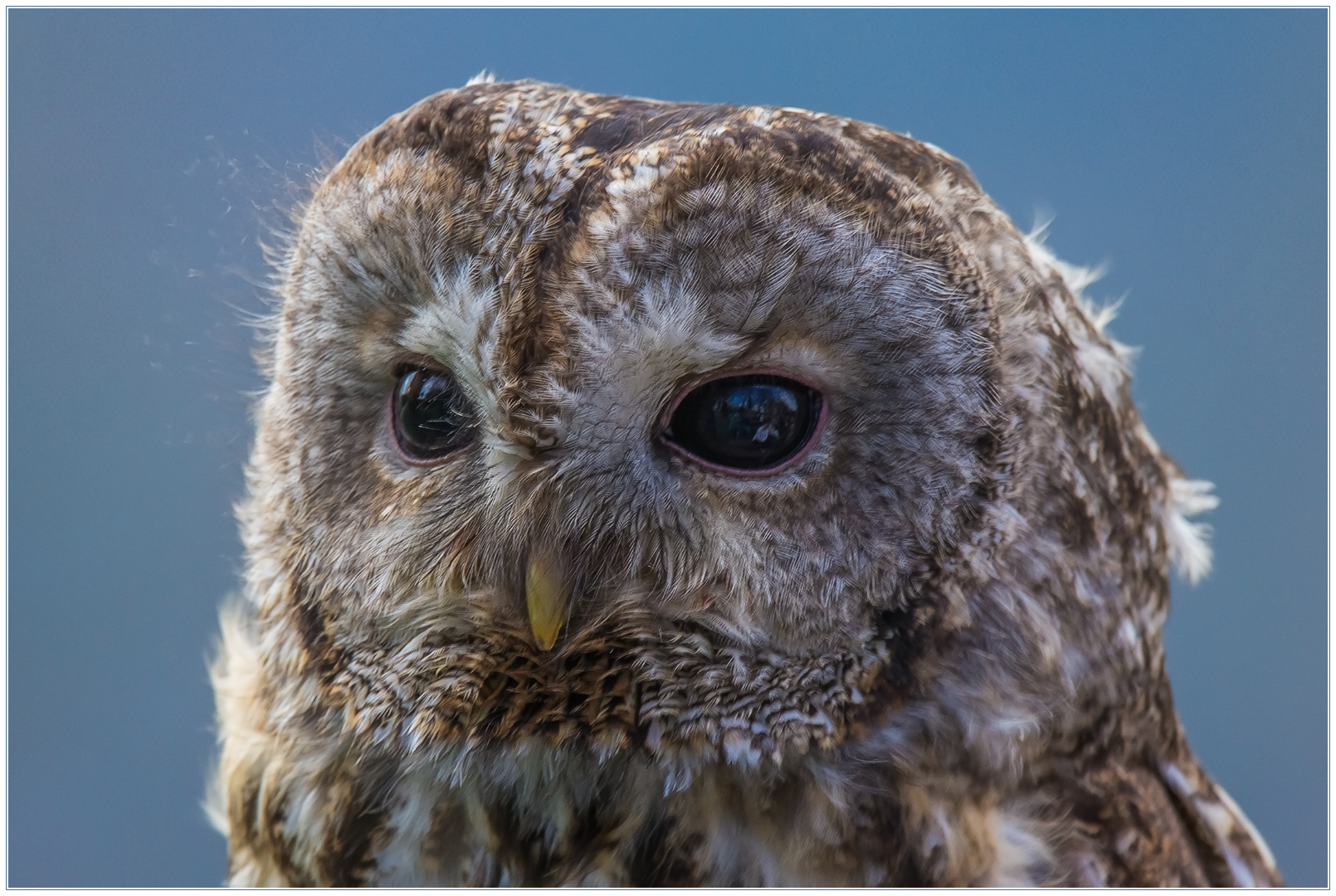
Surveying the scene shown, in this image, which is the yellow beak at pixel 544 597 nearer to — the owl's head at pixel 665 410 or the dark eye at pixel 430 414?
the owl's head at pixel 665 410

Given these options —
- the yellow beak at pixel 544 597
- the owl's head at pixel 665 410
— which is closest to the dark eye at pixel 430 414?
the owl's head at pixel 665 410

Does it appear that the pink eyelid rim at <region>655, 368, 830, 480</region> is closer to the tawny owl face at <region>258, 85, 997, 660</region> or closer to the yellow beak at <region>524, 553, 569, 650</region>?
the tawny owl face at <region>258, 85, 997, 660</region>

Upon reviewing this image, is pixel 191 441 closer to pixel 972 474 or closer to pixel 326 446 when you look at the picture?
pixel 326 446

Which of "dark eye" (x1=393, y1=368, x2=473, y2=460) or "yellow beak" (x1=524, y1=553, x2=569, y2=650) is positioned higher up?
"dark eye" (x1=393, y1=368, x2=473, y2=460)

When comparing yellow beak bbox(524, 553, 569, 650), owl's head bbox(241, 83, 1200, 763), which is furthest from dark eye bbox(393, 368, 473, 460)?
yellow beak bbox(524, 553, 569, 650)

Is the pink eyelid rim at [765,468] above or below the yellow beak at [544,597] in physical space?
above

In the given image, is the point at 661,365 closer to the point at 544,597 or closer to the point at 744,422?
the point at 744,422
